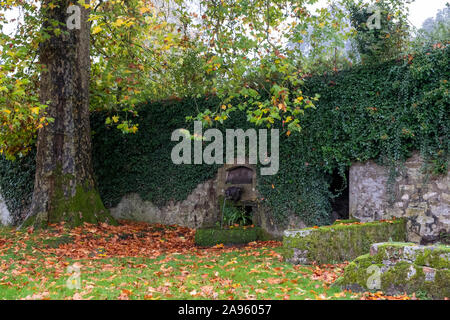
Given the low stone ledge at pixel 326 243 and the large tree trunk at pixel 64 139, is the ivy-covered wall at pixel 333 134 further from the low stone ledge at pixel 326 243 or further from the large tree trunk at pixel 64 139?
the large tree trunk at pixel 64 139

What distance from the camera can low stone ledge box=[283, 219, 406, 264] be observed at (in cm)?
655

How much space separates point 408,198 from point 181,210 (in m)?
5.82

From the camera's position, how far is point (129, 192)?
480 inches

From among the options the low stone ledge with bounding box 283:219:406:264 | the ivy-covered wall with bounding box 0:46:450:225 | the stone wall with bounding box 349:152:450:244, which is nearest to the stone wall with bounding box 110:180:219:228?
the ivy-covered wall with bounding box 0:46:450:225

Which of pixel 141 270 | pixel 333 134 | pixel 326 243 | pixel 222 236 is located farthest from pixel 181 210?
pixel 326 243

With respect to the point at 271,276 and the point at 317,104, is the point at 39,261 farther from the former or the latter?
the point at 317,104

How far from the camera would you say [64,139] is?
9594mm

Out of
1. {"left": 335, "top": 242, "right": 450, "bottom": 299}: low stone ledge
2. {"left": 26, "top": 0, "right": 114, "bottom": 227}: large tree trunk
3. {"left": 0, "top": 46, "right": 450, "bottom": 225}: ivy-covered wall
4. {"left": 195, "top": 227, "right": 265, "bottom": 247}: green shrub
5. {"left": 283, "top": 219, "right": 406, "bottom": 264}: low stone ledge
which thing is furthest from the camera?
{"left": 26, "top": 0, "right": 114, "bottom": 227}: large tree trunk

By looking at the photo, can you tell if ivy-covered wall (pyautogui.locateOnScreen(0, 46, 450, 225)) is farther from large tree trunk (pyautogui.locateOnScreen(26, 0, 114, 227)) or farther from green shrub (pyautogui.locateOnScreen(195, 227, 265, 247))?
large tree trunk (pyautogui.locateOnScreen(26, 0, 114, 227))

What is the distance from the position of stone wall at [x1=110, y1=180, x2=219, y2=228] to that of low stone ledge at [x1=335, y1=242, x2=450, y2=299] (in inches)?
233

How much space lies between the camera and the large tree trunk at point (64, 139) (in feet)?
30.8

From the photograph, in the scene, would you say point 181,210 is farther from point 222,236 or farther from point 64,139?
point 64,139

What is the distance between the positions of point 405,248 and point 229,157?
6245mm
